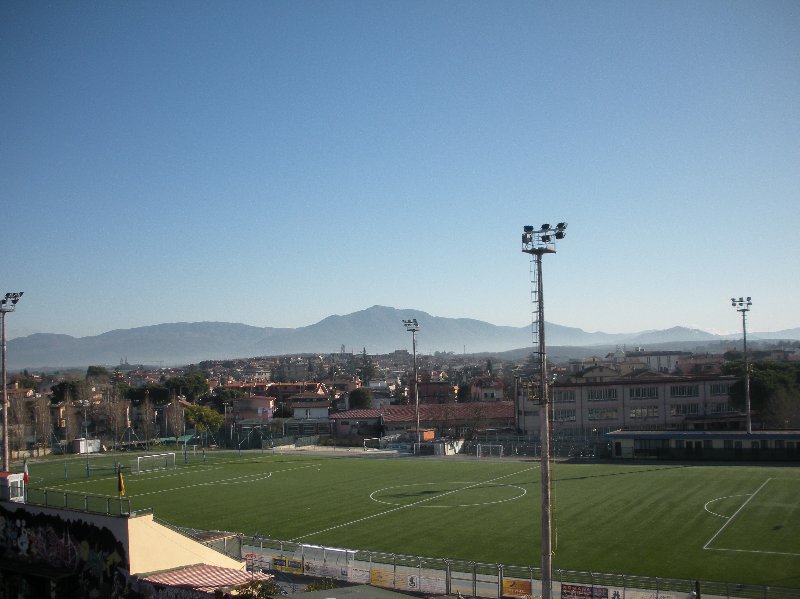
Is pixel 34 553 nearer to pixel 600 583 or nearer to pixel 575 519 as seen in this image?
pixel 600 583

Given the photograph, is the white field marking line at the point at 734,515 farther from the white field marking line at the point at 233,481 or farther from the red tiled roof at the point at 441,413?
the red tiled roof at the point at 441,413

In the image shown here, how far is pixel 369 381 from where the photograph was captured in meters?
198

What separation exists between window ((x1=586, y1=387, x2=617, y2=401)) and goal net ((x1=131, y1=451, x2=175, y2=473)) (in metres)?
42.5

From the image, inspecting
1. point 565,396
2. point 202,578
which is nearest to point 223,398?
point 565,396

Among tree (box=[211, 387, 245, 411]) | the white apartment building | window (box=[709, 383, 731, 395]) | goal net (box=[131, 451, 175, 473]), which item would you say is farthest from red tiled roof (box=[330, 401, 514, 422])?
tree (box=[211, 387, 245, 411])

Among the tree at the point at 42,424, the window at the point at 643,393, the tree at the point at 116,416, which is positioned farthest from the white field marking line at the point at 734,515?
the tree at the point at 42,424

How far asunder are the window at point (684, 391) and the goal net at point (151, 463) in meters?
51.6

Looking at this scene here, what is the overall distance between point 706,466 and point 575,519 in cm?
2192

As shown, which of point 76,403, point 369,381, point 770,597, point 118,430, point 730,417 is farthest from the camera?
point 369,381

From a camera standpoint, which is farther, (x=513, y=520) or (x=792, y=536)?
(x=513, y=520)

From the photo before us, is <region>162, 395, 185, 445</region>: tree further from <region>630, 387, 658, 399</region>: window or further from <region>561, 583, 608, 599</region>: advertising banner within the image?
<region>561, 583, 608, 599</region>: advertising banner

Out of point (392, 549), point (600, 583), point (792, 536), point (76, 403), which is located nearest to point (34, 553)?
point (392, 549)

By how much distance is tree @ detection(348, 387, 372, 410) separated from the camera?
4695 inches

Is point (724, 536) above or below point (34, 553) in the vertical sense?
below
